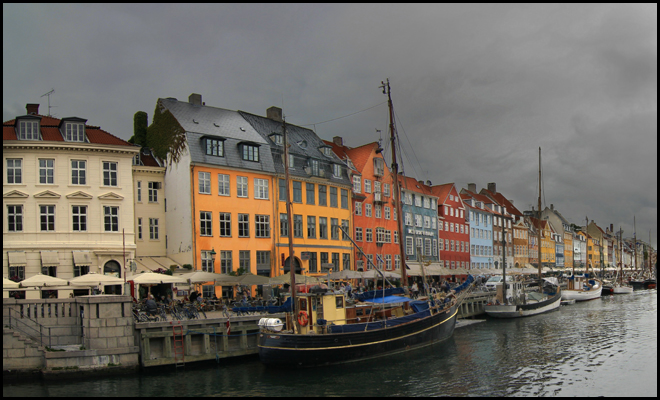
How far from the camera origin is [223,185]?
4684 centimetres

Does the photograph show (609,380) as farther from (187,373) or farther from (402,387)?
(187,373)

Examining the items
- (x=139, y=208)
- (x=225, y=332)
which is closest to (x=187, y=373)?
(x=225, y=332)

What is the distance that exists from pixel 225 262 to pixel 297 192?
392 inches

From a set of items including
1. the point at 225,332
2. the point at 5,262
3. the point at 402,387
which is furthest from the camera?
the point at 5,262

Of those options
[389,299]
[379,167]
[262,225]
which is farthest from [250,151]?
[389,299]

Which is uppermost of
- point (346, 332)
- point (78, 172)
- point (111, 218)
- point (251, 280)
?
point (78, 172)

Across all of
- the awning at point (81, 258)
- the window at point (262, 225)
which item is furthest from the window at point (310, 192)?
the awning at point (81, 258)

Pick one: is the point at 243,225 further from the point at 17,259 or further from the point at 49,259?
the point at 17,259

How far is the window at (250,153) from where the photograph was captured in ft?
161

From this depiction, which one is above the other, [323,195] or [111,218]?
[323,195]

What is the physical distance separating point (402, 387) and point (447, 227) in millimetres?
59943

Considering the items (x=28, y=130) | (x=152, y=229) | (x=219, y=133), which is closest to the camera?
(x=28, y=130)

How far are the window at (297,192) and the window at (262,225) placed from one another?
358cm

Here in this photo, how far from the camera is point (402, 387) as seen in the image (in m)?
23.6
